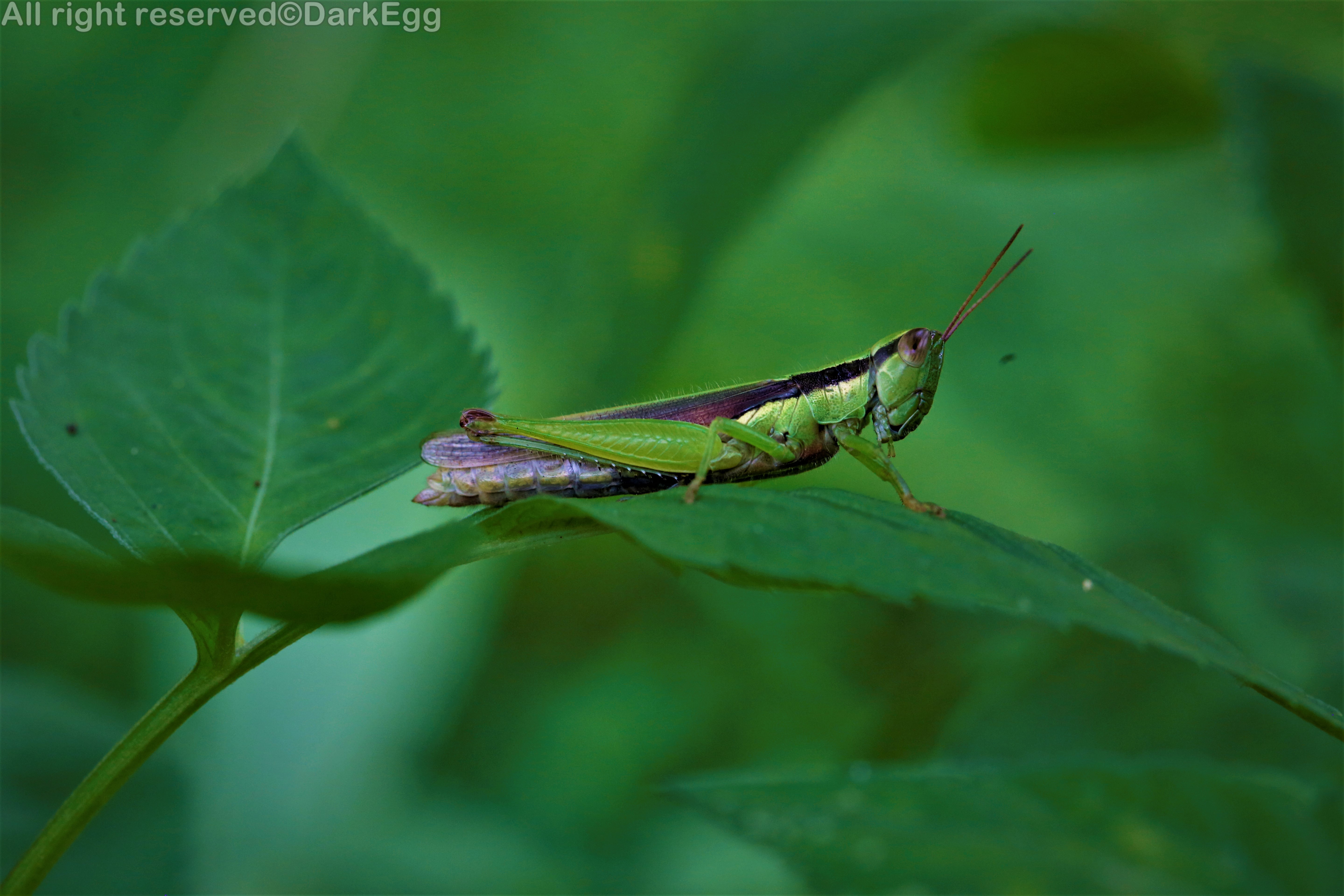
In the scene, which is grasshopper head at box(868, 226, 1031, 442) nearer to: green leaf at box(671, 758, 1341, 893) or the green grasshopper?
the green grasshopper

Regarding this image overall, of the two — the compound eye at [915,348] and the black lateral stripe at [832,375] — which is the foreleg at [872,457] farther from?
the compound eye at [915,348]

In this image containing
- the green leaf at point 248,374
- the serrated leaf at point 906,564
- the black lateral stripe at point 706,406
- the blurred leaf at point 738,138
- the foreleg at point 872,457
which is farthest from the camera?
the blurred leaf at point 738,138

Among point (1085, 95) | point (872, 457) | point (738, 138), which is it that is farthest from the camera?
point (1085, 95)

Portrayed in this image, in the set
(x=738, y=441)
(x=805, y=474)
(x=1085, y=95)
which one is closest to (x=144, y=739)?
(x=738, y=441)

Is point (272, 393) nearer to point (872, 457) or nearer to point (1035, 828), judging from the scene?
point (872, 457)

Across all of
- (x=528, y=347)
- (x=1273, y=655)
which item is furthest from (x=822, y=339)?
(x=1273, y=655)

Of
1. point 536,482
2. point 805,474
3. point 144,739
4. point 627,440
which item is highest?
point 805,474

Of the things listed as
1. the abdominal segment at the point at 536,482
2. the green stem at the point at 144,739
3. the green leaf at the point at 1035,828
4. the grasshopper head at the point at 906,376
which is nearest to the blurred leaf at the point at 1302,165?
the grasshopper head at the point at 906,376

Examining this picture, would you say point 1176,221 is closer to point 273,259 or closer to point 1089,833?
point 1089,833

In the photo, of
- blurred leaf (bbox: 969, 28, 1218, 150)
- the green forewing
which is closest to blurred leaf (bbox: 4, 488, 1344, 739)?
the green forewing
